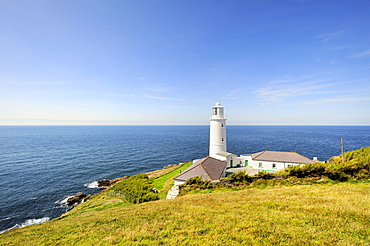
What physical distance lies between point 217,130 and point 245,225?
1105 inches

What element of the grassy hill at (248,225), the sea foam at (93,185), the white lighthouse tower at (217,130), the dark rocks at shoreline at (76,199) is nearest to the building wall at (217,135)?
the white lighthouse tower at (217,130)

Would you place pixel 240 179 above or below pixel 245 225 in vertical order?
below

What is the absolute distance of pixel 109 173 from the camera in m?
48.2

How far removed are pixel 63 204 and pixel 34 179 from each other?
18.2 metres

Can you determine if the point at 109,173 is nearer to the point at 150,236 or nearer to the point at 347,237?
the point at 150,236

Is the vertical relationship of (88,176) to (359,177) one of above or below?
below

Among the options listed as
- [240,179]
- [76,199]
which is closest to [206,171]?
[240,179]

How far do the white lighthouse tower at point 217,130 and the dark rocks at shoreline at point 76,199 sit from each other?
28.7m

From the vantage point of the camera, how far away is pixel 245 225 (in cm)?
893

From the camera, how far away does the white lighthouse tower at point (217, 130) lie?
3622 cm

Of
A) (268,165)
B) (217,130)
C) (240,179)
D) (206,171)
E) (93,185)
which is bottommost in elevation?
(93,185)

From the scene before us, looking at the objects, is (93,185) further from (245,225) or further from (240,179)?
(245,225)

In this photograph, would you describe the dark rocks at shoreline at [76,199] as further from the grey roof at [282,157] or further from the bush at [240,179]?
the grey roof at [282,157]

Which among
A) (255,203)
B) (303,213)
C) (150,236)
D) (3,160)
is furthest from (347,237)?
(3,160)
